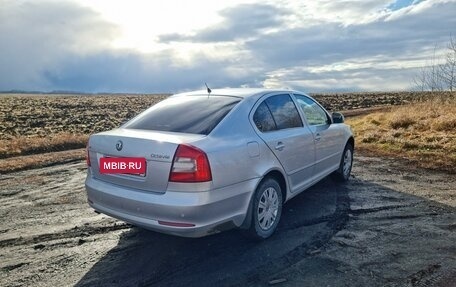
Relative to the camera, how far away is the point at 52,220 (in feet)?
16.4

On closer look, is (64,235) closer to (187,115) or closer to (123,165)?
(123,165)

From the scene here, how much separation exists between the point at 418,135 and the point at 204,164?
10.3 metres

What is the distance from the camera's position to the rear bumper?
135 inches

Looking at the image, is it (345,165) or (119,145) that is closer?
(119,145)

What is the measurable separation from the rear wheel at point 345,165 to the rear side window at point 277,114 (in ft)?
6.19

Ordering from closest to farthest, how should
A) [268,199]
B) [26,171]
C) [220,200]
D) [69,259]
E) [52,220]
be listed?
1. [220,200]
2. [69,259]
3. [268,199]
4. [52,220]
5. [26,171]

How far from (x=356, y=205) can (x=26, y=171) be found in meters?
6.82

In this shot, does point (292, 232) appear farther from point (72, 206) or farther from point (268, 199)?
point (72, 206)

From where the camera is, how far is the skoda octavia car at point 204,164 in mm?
3457

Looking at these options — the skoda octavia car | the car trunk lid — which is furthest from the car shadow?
the car trunk lid

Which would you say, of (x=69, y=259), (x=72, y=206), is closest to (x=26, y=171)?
(x=72, y=206)

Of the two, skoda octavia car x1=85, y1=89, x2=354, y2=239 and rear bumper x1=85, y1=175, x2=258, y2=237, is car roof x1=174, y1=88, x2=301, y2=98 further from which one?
rear bumper x1=85, y1=175, x2=258, y2=237

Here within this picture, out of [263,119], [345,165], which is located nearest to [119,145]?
[263,119]

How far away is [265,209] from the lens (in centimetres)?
425
